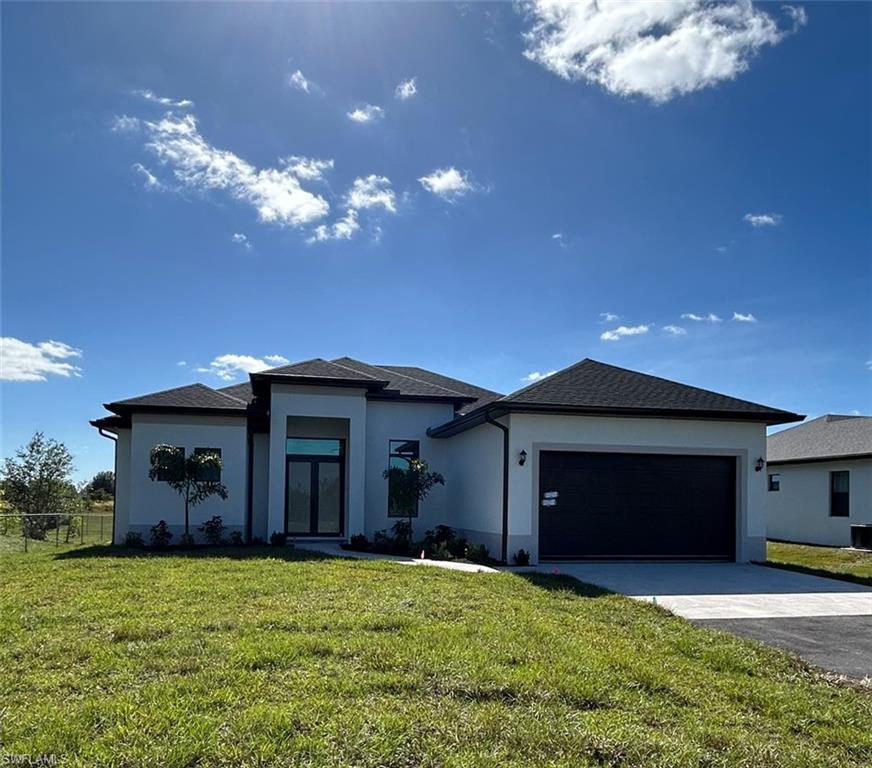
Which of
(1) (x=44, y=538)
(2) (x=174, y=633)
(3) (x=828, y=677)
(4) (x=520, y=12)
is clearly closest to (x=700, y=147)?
(4) (x=520, y=12)

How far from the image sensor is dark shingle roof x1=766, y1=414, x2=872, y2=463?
21.7 metres

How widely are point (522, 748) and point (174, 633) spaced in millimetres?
3702

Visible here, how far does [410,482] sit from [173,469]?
5404 mm

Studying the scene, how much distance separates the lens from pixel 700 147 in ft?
41.9

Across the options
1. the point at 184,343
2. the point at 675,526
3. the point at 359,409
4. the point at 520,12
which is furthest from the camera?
the point at 184,343

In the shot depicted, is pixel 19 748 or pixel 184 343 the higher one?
pixel 184 343

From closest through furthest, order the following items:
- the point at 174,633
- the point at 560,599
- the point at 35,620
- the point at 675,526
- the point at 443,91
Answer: the point at 174,633
the point at 35,620
the point at 560,599
the point at 443,91
the point at 675,526

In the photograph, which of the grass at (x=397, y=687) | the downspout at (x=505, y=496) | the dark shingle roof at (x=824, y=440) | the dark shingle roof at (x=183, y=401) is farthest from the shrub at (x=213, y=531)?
the dark shingle roof at (x=824, y=440)

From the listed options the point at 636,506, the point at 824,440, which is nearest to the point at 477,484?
the point at 636,506

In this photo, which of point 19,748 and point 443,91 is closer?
point 19,748

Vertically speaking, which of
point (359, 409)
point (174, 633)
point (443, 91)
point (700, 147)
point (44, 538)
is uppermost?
point (443, 91)

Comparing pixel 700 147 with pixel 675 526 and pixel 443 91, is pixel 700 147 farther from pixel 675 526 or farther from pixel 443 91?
pixel 675 526

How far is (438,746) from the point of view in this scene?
379 cm

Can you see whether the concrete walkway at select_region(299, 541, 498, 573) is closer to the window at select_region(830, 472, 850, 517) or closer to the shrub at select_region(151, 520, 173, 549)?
the shrub at select_region(151, 520, 173, 549)
